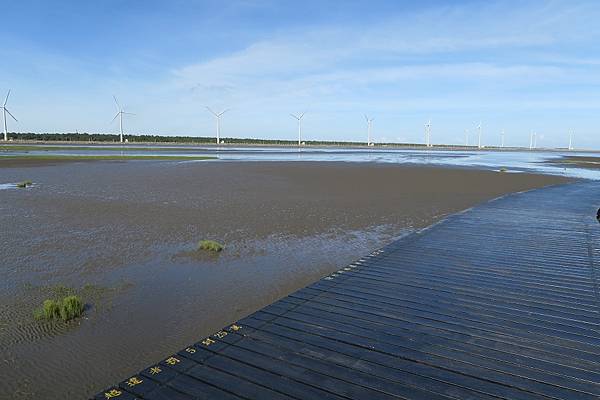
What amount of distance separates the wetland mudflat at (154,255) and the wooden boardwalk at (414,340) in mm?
2073

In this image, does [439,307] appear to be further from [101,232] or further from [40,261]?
[101,232]

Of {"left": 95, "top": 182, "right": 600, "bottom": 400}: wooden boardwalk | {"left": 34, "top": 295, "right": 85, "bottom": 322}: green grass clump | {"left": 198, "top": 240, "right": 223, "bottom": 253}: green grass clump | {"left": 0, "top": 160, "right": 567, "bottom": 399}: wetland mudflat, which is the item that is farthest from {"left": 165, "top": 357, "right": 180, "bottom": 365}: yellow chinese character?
{"left": 198, "top": 240, "right": 223, "bottom": 253}: green grass clump

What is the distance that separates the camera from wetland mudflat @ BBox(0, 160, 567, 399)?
6.81 m

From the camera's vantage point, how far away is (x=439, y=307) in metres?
6.55

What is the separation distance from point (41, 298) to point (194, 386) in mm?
5935

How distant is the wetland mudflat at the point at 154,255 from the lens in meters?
6.81

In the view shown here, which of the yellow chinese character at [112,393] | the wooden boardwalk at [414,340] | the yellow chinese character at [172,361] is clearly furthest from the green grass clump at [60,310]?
the yellow chinese character at [112,393]

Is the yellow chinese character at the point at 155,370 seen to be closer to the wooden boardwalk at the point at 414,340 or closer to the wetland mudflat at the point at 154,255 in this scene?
the wooden boardwalk at the point at 414,340

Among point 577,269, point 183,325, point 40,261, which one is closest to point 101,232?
point 40,261

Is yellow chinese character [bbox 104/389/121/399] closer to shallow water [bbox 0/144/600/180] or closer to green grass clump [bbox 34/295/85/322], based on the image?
green grass clump [bbox 34/295/85/322]

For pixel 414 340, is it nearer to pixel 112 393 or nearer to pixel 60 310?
pixel 112 393

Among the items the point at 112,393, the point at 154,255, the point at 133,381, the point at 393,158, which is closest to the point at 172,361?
the point at 133,381

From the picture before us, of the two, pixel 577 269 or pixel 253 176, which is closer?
pixel 577 269

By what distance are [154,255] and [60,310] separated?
162 inches
